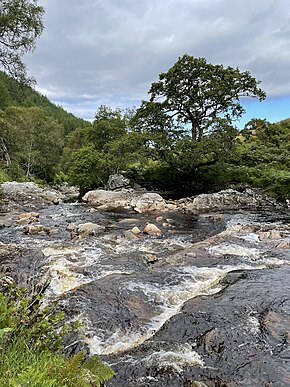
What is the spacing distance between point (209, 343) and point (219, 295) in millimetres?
1882

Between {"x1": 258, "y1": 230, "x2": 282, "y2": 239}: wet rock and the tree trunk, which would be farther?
the tree trunk

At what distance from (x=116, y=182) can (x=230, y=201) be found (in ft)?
39.0

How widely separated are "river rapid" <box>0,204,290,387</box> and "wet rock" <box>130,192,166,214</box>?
6.80m

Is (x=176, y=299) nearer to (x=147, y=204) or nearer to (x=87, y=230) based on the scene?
(x=87, y=230)

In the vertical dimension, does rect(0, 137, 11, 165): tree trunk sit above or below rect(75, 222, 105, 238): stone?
above

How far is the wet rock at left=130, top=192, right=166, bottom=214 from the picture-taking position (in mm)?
19875

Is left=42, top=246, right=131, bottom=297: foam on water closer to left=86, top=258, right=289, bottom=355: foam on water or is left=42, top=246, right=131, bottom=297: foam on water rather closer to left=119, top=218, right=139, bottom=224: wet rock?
left=86, top=258, right=289, bottom=355: foam on water

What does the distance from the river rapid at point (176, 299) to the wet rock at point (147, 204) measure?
6.80 meters

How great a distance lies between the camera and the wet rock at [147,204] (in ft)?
65.2

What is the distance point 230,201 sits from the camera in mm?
22797

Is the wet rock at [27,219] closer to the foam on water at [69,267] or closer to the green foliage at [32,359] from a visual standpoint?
the foam on water at [69,267]

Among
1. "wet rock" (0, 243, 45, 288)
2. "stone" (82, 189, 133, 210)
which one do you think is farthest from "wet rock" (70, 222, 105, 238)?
"stone" (82, 189, 133, 210)

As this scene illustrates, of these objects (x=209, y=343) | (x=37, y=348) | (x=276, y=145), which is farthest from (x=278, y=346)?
(x=276, y=145)

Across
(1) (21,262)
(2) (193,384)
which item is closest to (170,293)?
(2) (193,384)
